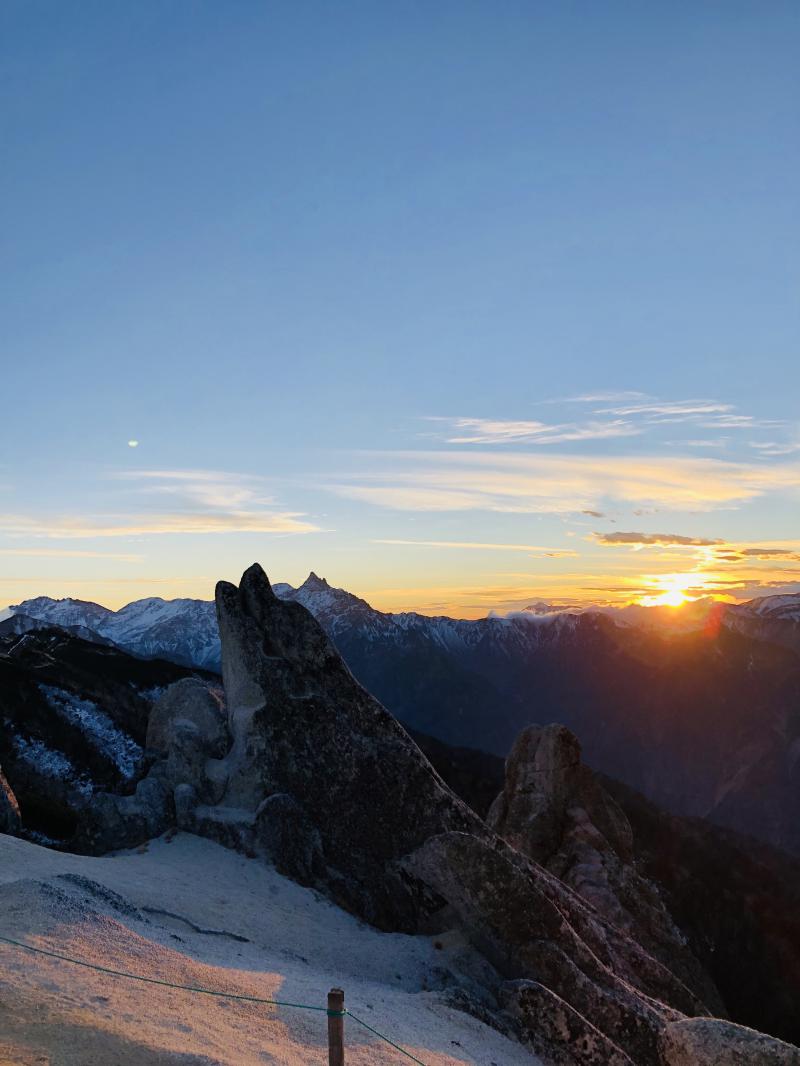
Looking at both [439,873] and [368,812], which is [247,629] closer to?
[368,812]

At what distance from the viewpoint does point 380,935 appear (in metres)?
23.6

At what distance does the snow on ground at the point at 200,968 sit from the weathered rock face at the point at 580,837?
1844cm

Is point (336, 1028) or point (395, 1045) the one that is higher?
point (336, 1028)

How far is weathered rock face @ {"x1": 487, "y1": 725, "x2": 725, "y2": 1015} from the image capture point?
37562 millimetres

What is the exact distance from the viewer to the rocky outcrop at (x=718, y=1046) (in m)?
17.7

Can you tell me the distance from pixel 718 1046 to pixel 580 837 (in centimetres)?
2495

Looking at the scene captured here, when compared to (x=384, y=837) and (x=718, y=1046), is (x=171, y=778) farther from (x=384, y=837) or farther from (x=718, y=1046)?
(x=718, y=1046)

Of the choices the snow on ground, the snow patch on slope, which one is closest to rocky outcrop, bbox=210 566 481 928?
the snow on ground

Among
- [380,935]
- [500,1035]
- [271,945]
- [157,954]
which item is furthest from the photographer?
[380,935]

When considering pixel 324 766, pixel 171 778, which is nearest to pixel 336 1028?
pixel 324 766

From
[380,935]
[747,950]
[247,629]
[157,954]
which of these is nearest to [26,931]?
[157,954]

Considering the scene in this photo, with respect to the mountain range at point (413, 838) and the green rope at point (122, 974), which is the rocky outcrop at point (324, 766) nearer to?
the mountain range at point (413, 838)

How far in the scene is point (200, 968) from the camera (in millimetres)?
15078

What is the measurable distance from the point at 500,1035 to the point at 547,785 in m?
28.4
